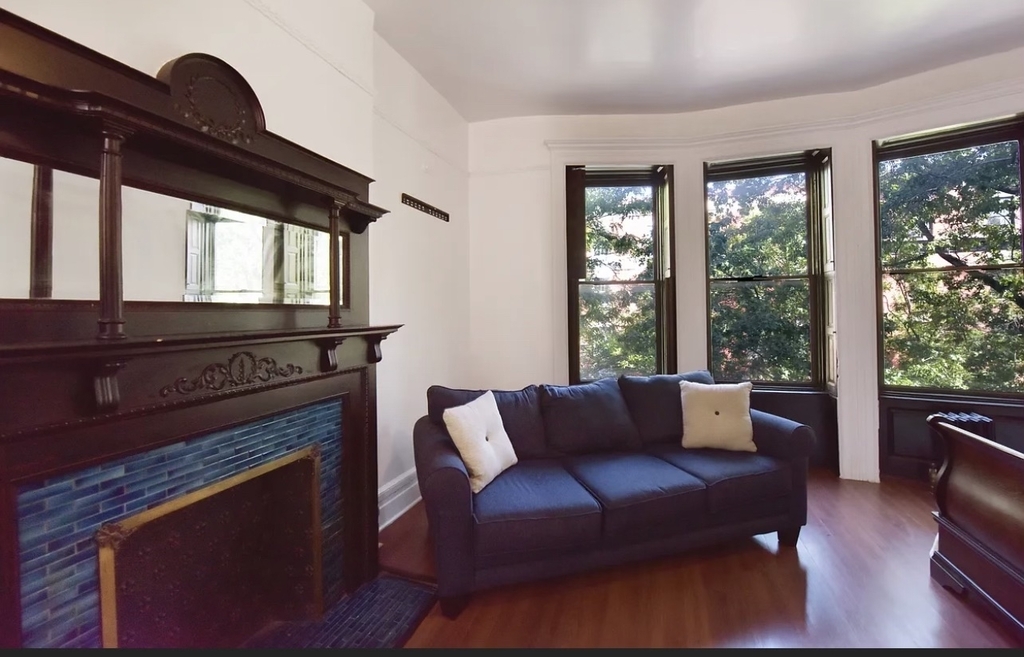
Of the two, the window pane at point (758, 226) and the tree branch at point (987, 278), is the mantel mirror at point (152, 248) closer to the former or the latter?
the window pane at point (758, 226)

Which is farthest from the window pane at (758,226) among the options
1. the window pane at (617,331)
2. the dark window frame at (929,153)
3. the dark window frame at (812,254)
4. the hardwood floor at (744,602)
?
the hardwood floor at (744,602)

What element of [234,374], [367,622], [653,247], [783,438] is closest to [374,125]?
[234,374]

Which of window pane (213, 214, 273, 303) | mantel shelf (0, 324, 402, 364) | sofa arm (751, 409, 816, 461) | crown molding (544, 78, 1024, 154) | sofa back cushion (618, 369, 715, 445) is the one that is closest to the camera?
mantel shelf (0, 324, 402, 364)

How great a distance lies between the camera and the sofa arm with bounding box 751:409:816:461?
7.98 feet

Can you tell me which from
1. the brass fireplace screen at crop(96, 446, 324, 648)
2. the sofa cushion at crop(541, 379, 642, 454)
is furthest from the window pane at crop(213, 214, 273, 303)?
the sofa cushion at crop(541, 379, 642, 454)

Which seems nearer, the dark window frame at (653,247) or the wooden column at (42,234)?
the wooden column at (42,234)

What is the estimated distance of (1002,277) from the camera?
3152 mm

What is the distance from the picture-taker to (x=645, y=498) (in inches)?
85.4

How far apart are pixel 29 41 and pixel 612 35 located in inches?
105

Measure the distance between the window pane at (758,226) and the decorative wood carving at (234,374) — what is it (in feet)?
11.4

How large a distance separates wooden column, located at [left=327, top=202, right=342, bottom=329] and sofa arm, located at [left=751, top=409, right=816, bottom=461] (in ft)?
7.95

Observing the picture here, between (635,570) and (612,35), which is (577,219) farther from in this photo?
(635,570)

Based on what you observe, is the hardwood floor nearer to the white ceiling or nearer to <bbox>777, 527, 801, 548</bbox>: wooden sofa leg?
<bbox>777, 527, 801, 548</bbox>: wooden sofa leg

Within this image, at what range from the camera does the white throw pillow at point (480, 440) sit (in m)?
2.23
